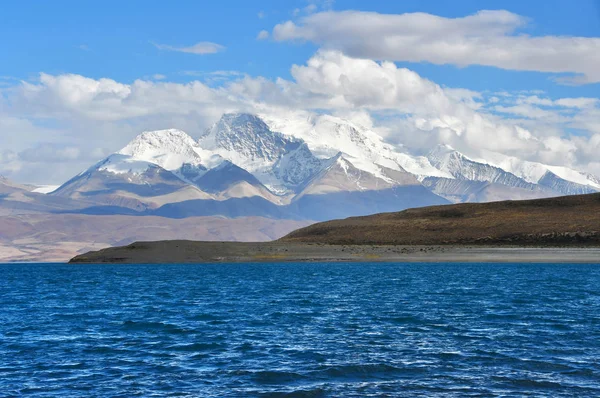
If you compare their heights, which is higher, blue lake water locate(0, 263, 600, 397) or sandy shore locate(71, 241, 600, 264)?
sandy shore locate(71, 241, 600, 264)

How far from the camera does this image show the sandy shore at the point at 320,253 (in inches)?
6412

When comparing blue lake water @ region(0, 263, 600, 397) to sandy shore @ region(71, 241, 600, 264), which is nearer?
blue lake water @ region(0, 263, 600, 397)

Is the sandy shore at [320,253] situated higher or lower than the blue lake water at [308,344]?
higher

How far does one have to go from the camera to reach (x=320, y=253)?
597 feet

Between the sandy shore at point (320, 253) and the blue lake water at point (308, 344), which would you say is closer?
the blue lake water at point (308, 344)

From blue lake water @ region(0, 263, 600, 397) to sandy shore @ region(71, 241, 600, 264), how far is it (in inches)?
3106

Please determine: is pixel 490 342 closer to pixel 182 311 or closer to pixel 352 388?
pixel 352 388

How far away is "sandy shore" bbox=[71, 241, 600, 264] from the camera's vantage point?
163 meters

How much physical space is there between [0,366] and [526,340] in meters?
29.4

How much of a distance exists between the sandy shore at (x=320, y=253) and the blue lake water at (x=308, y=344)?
7889cm

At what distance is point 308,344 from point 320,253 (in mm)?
133729

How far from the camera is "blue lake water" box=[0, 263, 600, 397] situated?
37.2 metres

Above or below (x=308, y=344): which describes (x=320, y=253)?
above

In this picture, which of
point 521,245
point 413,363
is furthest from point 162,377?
point 521,245
